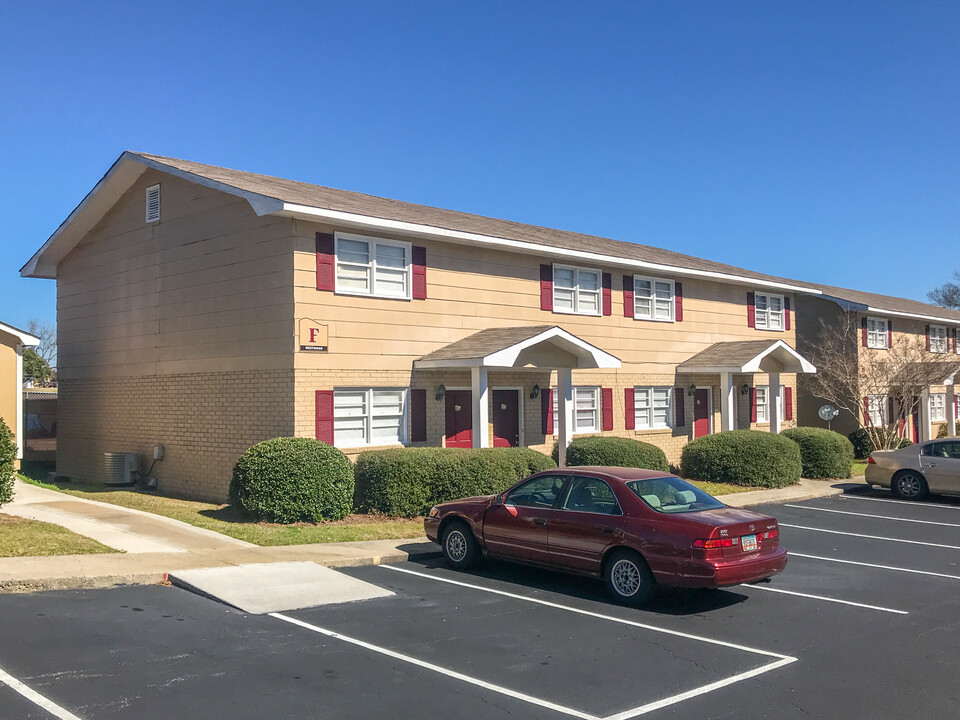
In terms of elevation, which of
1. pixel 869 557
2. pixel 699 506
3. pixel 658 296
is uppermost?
pixel 658 296

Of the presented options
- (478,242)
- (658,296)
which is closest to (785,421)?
(658,296)

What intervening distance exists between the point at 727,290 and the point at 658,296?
11.3ft

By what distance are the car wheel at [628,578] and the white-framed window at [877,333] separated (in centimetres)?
2698

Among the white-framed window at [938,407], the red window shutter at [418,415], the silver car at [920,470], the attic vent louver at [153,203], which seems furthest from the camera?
the white-framed window at [938,407]

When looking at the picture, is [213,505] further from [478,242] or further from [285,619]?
[285,619]

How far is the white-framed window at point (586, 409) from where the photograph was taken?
21.6 metres

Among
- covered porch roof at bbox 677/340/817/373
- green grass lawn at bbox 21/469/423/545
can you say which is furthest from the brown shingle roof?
green grass lawn at bbox 21/469/423/545

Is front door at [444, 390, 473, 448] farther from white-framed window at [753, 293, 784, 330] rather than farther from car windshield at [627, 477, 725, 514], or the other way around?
white-framed window at [753, 293, 784, 330]

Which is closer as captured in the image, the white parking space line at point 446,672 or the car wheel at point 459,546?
the white parking space line at point 446,672

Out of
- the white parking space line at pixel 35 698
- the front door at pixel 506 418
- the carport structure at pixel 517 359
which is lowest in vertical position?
the white parking space line at pixel 35 698

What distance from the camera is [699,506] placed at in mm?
9945

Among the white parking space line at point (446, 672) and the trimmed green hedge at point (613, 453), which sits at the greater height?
the trimmed green hedge at point (613, 453)

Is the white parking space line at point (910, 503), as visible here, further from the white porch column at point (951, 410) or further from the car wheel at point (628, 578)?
the white porch column at point (951, 410)

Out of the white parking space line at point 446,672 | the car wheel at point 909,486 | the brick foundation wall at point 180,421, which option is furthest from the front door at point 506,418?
the white parking space line at point 446,672
